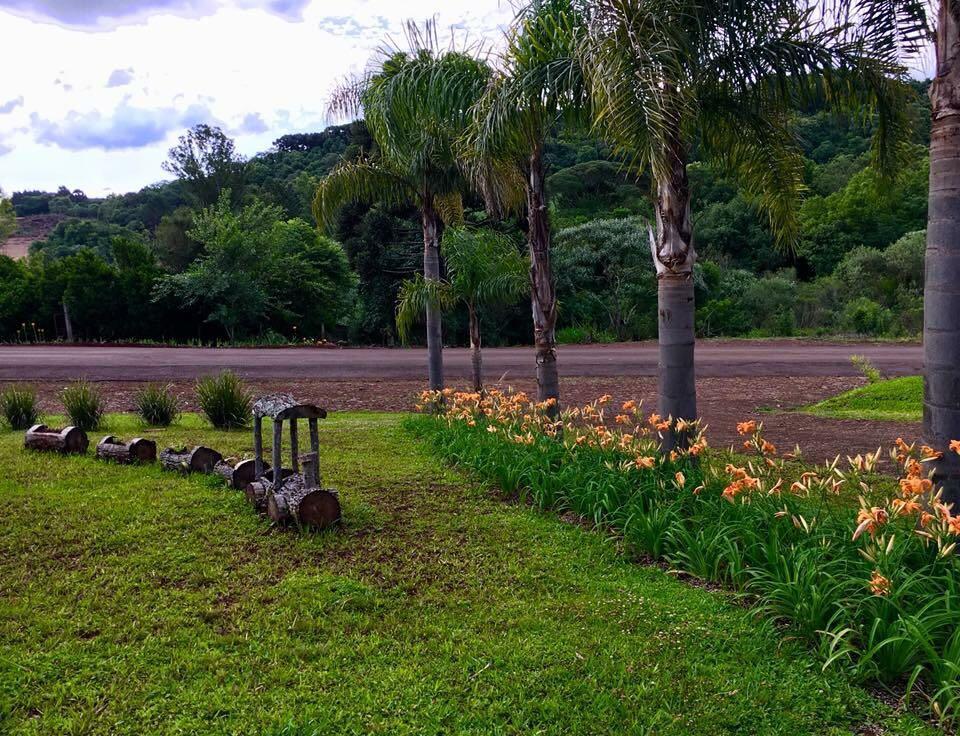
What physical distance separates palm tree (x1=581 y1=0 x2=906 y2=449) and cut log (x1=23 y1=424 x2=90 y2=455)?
6.69 metres

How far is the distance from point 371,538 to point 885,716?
3602mm

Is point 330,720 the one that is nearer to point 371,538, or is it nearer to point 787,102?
point 371,538

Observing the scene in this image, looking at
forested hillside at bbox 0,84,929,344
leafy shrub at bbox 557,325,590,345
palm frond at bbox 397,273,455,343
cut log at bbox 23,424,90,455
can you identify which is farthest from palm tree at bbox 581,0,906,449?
leafy shrub at bbox 557,325,590,345

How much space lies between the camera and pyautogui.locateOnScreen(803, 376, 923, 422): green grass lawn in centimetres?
1244

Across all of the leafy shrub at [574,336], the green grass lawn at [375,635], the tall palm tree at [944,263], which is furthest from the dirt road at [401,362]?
the tall palm tree at [944,263]

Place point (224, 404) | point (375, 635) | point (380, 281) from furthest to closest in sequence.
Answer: point (380, 281)
point (224, 404)
point (375, 635)

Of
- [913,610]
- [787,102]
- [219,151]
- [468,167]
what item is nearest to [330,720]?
[913,610]

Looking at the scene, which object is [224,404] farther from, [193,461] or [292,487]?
[292,487]

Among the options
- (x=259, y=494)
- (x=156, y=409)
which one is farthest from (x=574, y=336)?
(x=259, y=494)

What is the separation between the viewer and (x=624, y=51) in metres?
6.01

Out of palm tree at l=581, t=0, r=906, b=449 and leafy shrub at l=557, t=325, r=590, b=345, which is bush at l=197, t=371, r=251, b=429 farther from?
leafy shrub at l=557, t=325, r=590, b=345

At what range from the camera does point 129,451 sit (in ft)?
27.0

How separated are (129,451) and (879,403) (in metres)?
12.1

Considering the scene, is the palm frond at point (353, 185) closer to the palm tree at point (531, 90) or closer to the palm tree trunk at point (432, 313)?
the palm tree trunk at point (432, 313)
